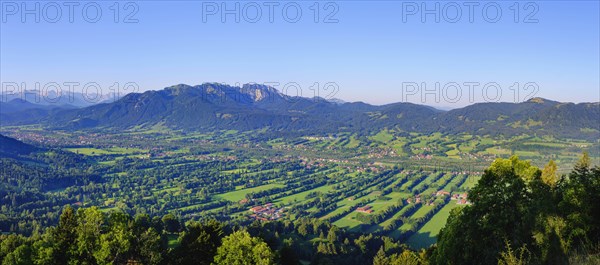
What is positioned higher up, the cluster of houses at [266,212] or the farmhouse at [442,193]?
the farmhouse at [442,193]

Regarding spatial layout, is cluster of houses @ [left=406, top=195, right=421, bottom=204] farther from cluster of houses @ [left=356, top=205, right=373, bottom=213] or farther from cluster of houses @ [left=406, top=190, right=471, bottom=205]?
cluster of houses @ [left=356, top=205, right=373, bottom=213]

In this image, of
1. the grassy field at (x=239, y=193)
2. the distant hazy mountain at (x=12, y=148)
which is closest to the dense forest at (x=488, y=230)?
the grassy field at (x=239, y=193)

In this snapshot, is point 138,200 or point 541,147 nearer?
point 138,200

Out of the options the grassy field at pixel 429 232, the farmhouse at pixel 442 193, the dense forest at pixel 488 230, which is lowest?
the grassy field at pixel 429 232

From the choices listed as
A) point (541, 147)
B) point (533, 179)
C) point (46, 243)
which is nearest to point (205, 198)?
point (46, 243)

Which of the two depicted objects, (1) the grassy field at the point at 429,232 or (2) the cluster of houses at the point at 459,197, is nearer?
(1) the grassy field at the point at 429,232

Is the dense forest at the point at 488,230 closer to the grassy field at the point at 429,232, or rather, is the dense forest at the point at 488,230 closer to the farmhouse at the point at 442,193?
the grassy field at the point at 429,232

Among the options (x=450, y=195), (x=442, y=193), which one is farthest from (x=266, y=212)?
(x=450, y=195)

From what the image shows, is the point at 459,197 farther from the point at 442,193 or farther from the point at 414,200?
the point at 414,200

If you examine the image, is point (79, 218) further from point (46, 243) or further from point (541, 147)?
point (541, 147)
